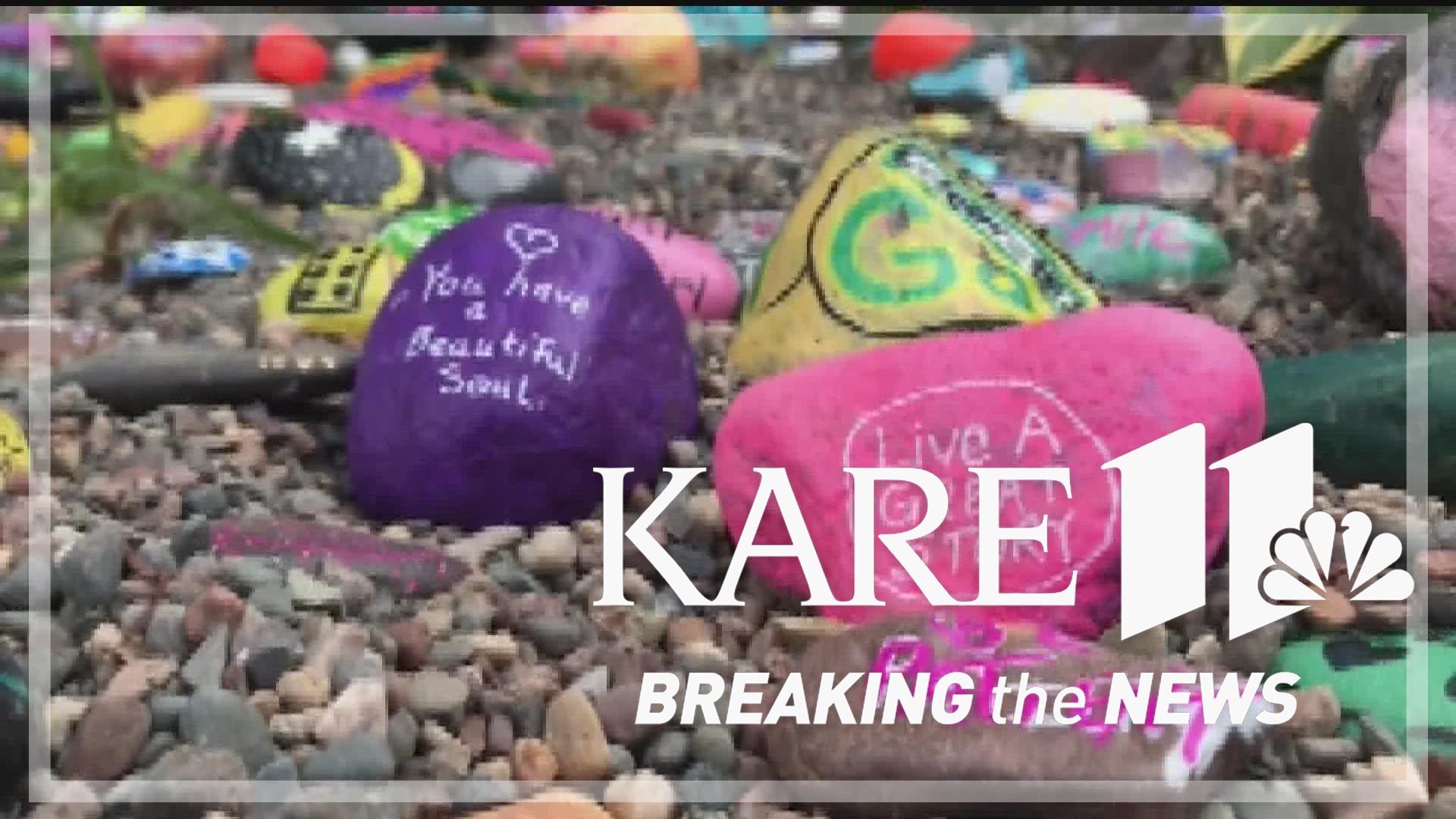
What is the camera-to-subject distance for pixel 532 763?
4.41 feet

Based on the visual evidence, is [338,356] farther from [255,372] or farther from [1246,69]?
[1246,69]

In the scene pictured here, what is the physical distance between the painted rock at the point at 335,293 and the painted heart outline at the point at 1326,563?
4.31 ft

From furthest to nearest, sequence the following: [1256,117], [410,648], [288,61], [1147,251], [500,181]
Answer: [288,61] < [1256,117] < [500,181] < [1147,251] < [410,648]

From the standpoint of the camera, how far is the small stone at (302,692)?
4.56 feet

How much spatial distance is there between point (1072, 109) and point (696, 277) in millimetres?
1829

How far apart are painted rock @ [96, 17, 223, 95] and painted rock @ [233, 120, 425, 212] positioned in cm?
157

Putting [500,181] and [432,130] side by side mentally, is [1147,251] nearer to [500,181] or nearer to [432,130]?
[500,181]

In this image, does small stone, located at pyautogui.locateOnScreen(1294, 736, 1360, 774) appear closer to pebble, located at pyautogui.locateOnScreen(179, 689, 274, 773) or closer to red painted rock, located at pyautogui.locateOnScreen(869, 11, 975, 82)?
pebble, located at pyautogui.locateOnScreen(179, 689, 274, 773)

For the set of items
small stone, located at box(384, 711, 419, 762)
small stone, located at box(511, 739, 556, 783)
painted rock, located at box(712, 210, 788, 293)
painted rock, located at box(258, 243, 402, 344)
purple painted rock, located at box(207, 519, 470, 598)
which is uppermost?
painted rock, located at box(712, 210, 788, 293)

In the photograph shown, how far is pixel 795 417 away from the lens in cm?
160

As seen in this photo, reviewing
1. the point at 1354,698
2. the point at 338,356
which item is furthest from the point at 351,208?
the point at 1354,698

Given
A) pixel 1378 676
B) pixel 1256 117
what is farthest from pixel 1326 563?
pixel 1256 117

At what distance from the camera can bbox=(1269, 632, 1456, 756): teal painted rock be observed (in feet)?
4.39

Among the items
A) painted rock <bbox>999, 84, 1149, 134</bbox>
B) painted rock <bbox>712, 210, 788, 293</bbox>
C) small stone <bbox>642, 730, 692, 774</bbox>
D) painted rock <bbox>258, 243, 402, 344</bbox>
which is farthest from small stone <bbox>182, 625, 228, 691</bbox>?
painted rock <bbox>999, 84, 1149, 134</bbox>
